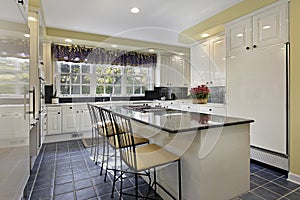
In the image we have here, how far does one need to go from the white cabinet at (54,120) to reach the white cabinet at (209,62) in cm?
325

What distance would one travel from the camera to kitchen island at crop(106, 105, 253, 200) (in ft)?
4.92

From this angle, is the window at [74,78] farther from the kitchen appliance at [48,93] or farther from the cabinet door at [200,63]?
the cabinet door at [200,63]

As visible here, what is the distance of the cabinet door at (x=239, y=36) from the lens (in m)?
2.83

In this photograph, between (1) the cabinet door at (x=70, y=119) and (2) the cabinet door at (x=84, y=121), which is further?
(2) the cabinet door at (x=84, y=121)

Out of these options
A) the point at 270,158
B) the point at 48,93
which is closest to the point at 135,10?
the point at 48,93

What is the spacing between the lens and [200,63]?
428 centimetres

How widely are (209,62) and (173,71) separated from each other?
1.66m

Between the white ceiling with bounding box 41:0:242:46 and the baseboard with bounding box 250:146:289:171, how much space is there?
2353 mm

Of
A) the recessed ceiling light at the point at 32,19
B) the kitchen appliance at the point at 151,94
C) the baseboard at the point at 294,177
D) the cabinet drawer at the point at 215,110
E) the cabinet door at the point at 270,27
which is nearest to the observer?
the baseboard at the point at 294,177

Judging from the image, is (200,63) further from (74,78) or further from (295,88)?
(74,78)

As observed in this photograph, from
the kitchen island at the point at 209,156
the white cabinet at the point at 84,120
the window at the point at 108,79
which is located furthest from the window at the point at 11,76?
the window at the point at 108,79

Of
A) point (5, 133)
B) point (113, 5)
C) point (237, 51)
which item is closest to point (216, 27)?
point (237, 51)

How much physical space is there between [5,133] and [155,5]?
2.82 m

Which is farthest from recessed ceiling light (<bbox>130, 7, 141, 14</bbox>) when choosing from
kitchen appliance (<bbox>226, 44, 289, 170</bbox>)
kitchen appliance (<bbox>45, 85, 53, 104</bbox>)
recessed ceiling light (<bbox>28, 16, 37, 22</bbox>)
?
kitchen appliance (<bbox>45, 85, 53, 104</bbox>)
